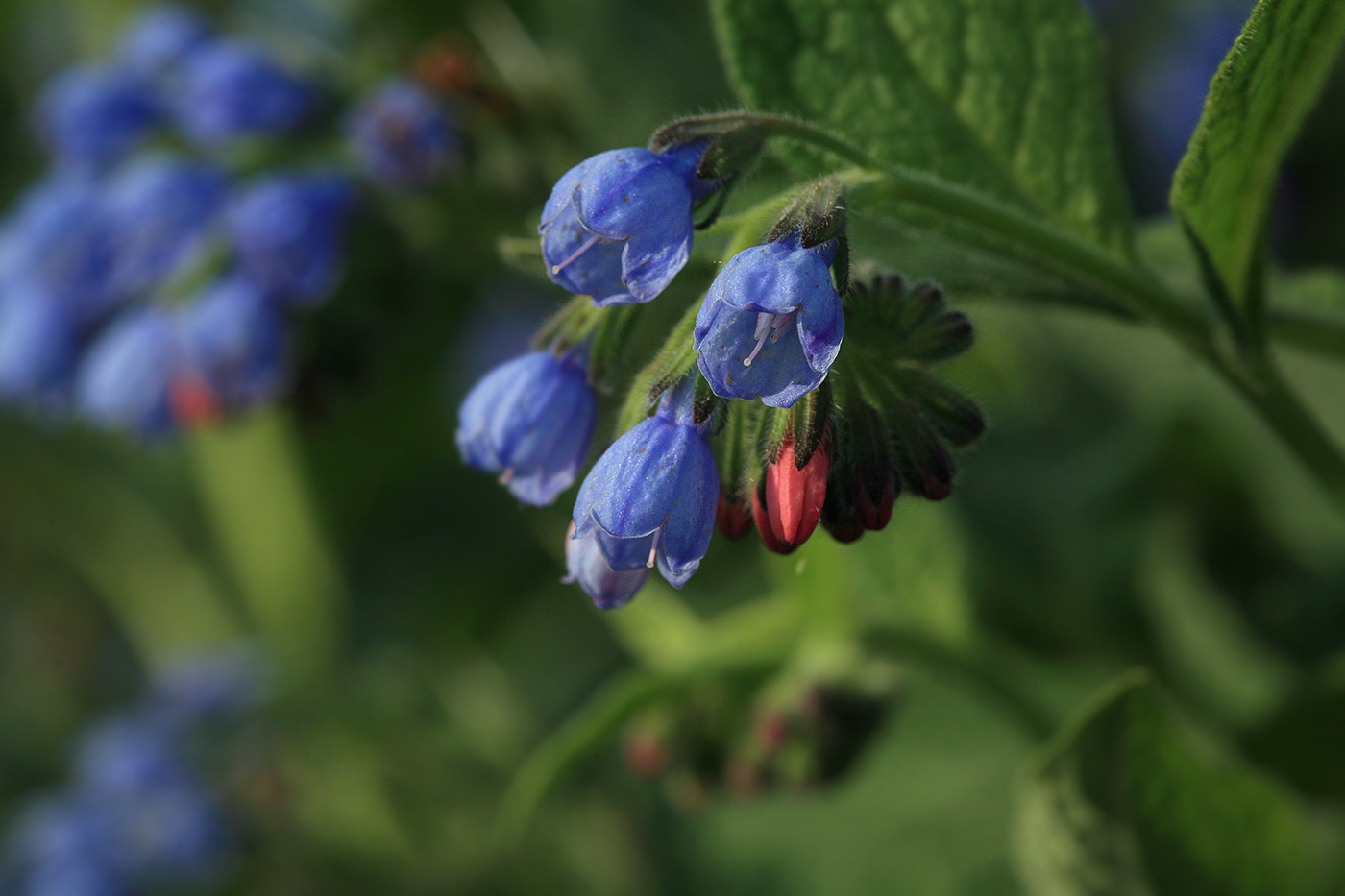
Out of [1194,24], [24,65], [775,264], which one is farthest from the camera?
[24,65]

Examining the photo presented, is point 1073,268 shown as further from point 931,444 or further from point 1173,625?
point 1173,625

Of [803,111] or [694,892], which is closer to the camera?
[803,111]

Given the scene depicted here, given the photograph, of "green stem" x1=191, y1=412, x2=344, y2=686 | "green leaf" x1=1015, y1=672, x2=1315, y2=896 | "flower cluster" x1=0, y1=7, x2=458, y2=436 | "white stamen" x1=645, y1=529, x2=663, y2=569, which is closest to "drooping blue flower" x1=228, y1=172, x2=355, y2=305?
"flower cluster" x1=0, y1=7, x2=458, y2=436

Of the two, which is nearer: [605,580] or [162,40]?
[605,580]

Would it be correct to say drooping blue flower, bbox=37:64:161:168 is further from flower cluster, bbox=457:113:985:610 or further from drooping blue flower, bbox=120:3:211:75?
flower cluster, bbox=457:113:985:610

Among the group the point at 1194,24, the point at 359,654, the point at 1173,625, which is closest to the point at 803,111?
the point at 1173,625

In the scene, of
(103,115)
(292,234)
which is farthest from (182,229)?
(103,115)

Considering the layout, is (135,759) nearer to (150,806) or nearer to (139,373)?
→ (150,806)
